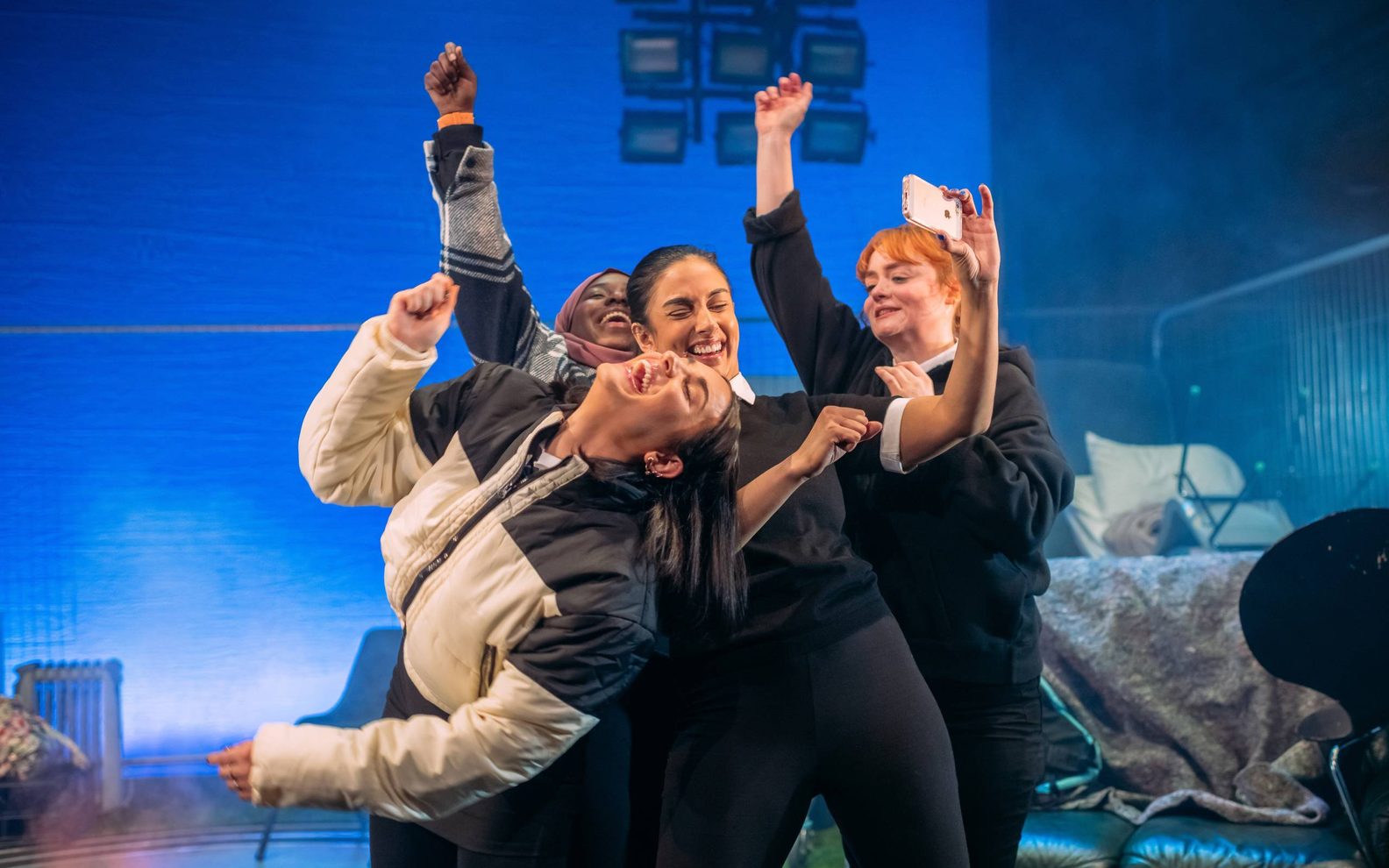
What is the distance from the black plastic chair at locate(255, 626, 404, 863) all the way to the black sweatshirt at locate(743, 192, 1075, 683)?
1.93 meters

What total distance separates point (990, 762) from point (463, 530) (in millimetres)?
856

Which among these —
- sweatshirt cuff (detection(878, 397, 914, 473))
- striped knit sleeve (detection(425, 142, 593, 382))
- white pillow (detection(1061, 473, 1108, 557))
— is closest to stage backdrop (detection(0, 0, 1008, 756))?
white pillow (detection(1061, 473, 1108, 557))

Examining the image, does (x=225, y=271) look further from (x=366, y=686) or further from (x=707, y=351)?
(x=707, y=351)

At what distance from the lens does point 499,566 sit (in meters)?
1.13

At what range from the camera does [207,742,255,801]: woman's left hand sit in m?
1.05

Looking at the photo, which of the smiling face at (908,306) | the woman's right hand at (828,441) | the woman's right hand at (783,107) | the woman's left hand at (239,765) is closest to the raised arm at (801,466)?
the woman's right hand at (828,441)

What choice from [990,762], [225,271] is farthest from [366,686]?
[990,762]

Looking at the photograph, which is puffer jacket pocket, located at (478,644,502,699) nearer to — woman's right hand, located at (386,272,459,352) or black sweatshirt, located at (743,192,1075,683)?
woman's right hand, located at (386,272,459,352)

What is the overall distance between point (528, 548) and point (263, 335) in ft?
7.92

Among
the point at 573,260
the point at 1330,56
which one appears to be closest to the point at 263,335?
the point at 573,260

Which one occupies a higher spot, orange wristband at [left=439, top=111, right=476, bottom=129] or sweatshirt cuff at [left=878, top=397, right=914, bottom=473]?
orange wristband at [left=439, top=111, right=476, bottom=129]

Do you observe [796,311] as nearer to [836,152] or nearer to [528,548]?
[528,548]

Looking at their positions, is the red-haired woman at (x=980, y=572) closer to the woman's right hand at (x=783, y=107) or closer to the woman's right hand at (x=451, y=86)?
the woman's right hand at (x=783, y=107)

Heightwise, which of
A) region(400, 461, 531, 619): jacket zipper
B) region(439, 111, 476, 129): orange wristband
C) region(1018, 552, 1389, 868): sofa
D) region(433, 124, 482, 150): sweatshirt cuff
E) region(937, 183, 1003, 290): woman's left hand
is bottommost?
region(1018, 552, 1389, 868): sofa
